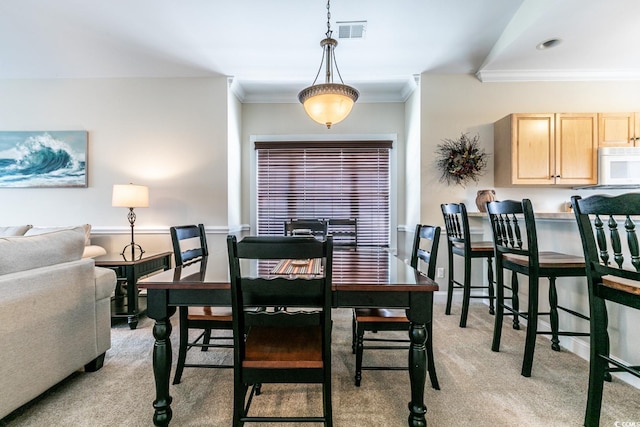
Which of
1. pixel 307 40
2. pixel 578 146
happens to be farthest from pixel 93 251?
pixel 578 146

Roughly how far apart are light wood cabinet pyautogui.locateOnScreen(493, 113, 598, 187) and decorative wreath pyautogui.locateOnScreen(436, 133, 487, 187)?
34 cm

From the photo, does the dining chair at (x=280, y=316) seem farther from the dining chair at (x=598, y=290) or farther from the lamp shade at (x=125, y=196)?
the lamp shade at (x=125, y=196)

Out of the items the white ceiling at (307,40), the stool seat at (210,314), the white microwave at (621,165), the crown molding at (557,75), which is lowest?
the stool seat at (210,314)

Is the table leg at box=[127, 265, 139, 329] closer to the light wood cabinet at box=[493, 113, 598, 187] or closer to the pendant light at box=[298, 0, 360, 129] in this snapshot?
the pendant light at box=[298, 0, 360, 129]

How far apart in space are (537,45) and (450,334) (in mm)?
2910

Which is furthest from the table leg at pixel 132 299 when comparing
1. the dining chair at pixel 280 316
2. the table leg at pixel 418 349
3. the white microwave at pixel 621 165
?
the white microwave at pixel 621 165

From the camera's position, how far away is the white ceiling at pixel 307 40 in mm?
2732

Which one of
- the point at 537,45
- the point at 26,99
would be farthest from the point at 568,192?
the point at 26,99

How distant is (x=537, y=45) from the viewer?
2973 millimetres

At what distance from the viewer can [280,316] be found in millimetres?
1193

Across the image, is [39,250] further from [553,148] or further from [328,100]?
[553,148]

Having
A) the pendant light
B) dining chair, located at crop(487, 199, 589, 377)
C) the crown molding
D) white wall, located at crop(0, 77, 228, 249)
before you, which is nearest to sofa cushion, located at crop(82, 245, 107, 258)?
white wall, located at crop(0, 77, 228, 249)

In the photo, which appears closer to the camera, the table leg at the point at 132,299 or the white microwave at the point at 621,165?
the table leg at the point at 132,299

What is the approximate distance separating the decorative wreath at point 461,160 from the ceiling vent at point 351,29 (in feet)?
5.03
